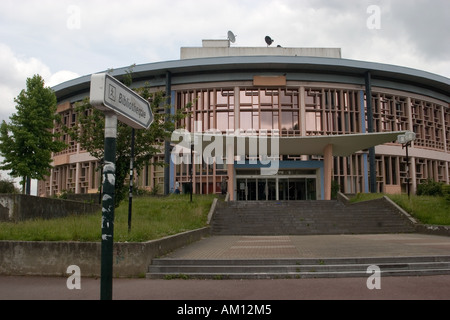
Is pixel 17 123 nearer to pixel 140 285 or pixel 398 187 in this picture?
pixel 140 285

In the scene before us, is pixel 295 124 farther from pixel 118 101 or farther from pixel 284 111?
pixel 118 101

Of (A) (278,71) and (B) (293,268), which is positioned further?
(A) (278,71)

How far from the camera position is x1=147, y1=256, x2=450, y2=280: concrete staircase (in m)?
8.03

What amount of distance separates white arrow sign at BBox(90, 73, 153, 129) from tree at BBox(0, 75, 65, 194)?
938 inches

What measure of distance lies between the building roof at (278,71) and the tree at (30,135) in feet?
25.1

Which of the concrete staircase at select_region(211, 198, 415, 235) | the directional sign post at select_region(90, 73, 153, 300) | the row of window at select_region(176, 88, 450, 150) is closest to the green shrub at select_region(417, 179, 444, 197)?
the row of window at select_region(176, 88, 450, 150)

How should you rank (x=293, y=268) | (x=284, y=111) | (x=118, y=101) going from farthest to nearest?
(x=284, y=111) < (x=293, y=268) < (x=118, y=101)

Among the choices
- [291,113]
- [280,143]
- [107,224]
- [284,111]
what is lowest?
[107,224]

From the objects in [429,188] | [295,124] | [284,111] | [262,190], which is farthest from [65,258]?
[429,188]

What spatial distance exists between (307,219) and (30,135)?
18.9 meters

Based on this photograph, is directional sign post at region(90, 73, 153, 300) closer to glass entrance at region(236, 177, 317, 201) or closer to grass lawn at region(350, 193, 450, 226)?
grass lawn at region(350, 193, 450, 226)

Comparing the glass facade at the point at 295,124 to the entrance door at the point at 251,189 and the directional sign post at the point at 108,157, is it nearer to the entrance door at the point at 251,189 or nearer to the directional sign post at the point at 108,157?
the entrance door at the point at 251,189

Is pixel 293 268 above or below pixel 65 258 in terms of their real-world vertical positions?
below

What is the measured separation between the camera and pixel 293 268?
830 cm
